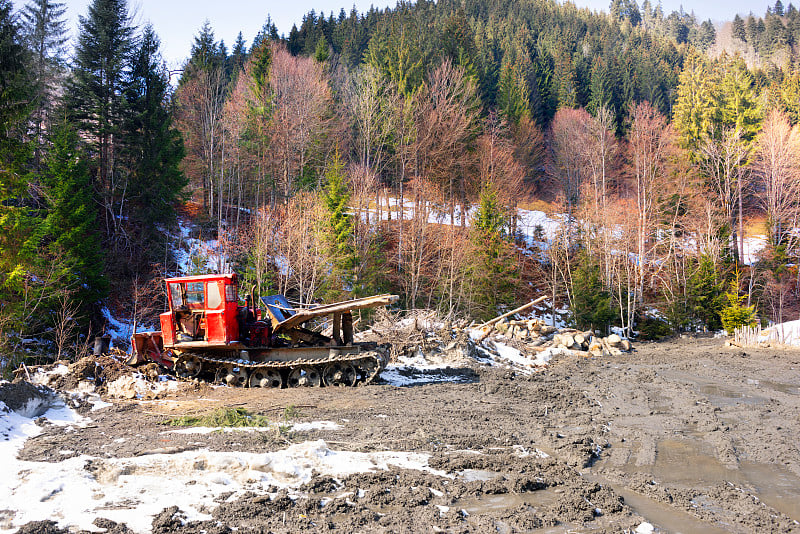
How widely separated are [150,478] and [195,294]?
7387mm

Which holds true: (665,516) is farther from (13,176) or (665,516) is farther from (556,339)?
(13,176)

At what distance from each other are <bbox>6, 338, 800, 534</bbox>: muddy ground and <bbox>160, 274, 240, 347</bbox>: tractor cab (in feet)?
4.19

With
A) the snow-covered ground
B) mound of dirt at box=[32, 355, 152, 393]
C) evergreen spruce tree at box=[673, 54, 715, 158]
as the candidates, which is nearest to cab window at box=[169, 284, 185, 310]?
mound of dirt at box=[32, 355, 152, 393]

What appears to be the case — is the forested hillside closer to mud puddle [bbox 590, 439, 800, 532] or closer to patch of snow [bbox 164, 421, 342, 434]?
patch of snow [bbox 164, 421, 342, 434]

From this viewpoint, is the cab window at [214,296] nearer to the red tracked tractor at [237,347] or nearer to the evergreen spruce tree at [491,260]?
the red tracked tractor at [237,347]

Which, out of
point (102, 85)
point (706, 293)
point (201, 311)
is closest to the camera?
point (201, 311)

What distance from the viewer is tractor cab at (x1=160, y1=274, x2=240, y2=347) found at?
41.7 feet

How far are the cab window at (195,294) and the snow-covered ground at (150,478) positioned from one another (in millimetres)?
5501

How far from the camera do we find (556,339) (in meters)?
21.9

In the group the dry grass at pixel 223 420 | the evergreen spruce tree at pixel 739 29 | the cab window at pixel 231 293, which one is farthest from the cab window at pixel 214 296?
the evergreen spruce tree at pixel 739 29

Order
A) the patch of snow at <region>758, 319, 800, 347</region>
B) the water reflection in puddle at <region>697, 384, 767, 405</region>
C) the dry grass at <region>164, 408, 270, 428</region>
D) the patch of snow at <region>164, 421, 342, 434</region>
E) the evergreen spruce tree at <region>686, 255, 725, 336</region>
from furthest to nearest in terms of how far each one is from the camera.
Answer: the evergreen spruce tree at <region>686, 255, 725, 336</region>
the patch of snow at <region>758, 319, 800, 347</region>
the water reflection in puddle at <region>697, 384, 767, 405</region>
the dry grass at <region>164, 408, 270, 428</region>
the patch of snow at <region>164, 421, 342, 434</region>

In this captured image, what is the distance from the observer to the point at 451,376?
589 inches

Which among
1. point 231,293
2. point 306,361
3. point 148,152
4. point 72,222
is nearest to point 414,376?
point 306,361

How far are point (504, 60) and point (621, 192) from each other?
62.4ft
